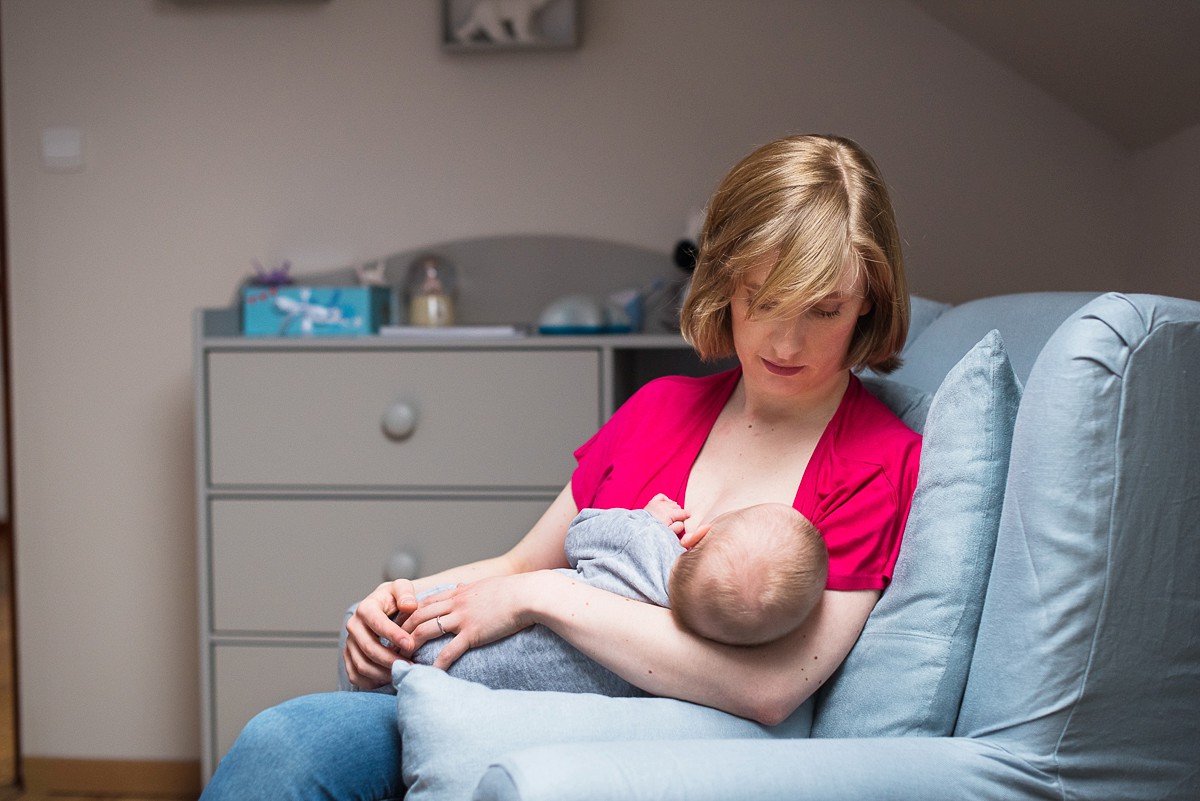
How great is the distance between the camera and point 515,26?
7.25 ft

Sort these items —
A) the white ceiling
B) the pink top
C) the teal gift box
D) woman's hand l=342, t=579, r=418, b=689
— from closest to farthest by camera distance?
the pink top
woman's hand l=342, t=579, r=418, b=689
the white ceiling
the teal gift box

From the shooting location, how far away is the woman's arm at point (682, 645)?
92cm

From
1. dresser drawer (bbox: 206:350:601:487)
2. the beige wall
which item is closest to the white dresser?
dresser drawer (bbox: 206:350:601:487)

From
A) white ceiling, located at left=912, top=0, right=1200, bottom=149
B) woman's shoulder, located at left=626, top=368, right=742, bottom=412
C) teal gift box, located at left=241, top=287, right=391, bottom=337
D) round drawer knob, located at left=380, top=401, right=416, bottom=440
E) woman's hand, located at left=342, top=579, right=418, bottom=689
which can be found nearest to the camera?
woman's hand, located at left=342, top=579, right=418, bottom=689

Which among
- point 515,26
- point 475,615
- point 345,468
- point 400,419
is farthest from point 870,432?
point 515,26

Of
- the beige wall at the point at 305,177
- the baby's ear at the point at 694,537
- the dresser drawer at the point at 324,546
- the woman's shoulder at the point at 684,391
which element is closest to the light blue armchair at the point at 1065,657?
the baby's ear at the point at 694,537

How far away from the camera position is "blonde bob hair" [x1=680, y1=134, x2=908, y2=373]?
1013mm

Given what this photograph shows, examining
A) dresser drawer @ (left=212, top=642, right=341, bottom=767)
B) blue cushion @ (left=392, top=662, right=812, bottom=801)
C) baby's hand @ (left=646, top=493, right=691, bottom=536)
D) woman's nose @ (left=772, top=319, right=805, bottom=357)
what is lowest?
dresser drawer @ (left=212, top=642, right=341, bottom=767)

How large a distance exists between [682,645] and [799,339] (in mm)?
325

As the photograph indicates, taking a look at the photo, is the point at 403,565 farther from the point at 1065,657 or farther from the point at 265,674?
the point at 1065,657

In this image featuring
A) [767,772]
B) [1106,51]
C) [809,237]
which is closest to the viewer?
[767,772]

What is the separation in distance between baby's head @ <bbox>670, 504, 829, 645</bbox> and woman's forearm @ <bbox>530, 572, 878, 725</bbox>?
0.07 ft

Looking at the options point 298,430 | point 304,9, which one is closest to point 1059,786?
point 298,430

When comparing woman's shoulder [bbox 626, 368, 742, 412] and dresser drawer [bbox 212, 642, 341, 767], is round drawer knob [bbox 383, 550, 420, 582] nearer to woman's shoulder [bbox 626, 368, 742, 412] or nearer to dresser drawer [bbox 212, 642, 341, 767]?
dresser drawer [bbox 212, 642, 341, 767]
